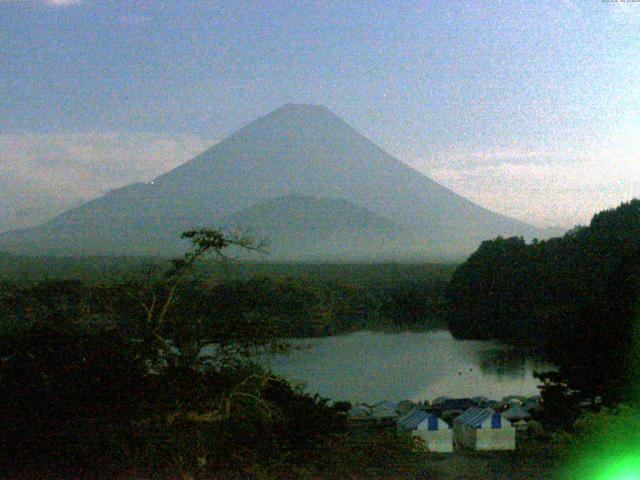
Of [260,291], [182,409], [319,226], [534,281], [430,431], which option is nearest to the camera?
[182,409]

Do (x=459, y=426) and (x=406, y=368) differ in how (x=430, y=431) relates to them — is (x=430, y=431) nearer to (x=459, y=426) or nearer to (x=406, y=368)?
(x=459, y=426)

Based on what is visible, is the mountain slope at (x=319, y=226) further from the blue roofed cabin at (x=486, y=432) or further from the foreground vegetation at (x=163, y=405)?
the foreground vegetation at (x=163, y=405)

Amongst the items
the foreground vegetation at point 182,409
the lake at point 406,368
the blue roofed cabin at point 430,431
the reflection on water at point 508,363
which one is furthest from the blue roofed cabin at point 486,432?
the reflection on water at point 508,363

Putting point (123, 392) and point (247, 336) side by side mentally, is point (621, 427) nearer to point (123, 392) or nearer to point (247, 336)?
point (247, 336)

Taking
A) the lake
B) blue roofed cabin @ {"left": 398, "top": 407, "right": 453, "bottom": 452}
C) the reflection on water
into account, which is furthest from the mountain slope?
blue roofed cabin @ {"left": 398, "top": 407, "right": 453, "bottom": 452}

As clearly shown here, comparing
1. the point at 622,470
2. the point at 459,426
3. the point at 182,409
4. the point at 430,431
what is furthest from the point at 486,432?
the point at 182,409

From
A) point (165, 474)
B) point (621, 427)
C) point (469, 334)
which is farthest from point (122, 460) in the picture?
point (469, 334)
